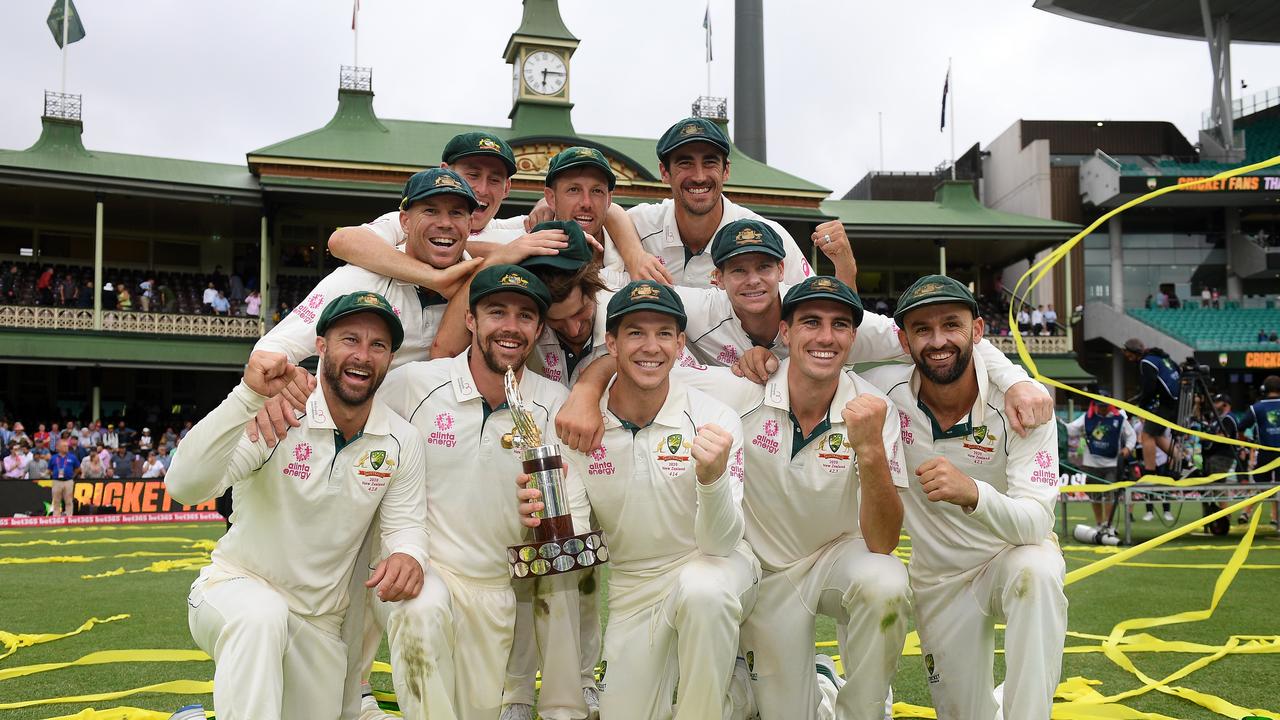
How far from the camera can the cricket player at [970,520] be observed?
13.6ft

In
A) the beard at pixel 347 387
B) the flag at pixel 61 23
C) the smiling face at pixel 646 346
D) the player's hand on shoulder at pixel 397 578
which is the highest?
the flag at pixel 61 23

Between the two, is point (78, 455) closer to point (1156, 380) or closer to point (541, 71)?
point (541, 71)

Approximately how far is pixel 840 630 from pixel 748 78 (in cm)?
3852

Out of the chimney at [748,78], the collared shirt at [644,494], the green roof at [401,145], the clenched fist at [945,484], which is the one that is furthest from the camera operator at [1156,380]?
the chimney at [748,78]

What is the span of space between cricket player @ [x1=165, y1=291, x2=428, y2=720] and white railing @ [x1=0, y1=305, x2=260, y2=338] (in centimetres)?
2263

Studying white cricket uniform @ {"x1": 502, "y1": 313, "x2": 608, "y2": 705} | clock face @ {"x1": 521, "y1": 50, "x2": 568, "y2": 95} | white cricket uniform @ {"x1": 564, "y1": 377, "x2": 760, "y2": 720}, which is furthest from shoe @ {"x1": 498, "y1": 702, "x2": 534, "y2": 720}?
clock face @ {"x1": 521, "y1": 50, "x2": 568, "y2": 95}

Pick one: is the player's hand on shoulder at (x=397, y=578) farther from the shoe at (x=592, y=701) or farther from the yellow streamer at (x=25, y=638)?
the yellow streamer at (x=25, y=638)

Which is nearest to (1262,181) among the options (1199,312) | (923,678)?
(1199,312)

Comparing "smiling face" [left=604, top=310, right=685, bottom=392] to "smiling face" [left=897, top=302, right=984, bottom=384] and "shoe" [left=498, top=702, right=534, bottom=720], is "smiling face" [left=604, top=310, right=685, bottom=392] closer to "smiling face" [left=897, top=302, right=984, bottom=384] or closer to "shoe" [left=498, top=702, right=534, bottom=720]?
"smiling face" [left=897, top=302, right=984, bottom=384]

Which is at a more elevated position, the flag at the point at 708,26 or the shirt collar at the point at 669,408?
the flag at the point at 708,26

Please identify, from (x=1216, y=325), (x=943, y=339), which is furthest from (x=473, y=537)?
(x=1216, y=325)

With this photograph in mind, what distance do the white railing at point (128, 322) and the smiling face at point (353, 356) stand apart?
22.7m

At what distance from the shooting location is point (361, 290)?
464 cm

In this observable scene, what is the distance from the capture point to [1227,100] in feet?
137
